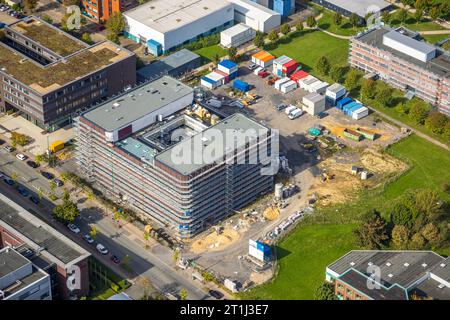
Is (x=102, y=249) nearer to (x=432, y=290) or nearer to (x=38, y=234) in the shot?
(x=38, y=234)

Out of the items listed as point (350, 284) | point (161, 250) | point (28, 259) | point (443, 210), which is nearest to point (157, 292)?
point (161, 250)

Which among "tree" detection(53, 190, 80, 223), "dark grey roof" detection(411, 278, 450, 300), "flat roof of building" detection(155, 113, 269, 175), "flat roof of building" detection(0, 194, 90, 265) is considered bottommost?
"dark grey roof" detection(411, 278, 450, 300)

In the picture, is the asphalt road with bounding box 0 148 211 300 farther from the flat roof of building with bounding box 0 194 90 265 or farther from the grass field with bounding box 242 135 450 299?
the grass field with bounding box 242 135 450 299

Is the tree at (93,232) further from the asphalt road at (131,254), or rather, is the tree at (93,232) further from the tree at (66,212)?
the tree at (66,212)

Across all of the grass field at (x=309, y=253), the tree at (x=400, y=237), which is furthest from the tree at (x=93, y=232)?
the tree at (x=400, y=237)

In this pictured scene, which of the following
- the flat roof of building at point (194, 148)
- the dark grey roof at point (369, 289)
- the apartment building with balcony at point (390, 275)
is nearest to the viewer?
the dark grey roof at point (369, 289)

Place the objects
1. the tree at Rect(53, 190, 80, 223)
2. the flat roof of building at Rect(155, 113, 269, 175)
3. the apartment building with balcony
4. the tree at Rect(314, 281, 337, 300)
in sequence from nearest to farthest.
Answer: the apartment building with balcony < the tree at Rect(314, 281, 337, 300) < the flat roof of building at Rect(155, 113, 269, 175) < the tree at Rect(53, 190, 80, 223)

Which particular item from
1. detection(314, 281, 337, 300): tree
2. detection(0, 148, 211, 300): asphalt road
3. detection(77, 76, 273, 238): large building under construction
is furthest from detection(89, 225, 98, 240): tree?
detection(314, 281, 337, 300): tree
